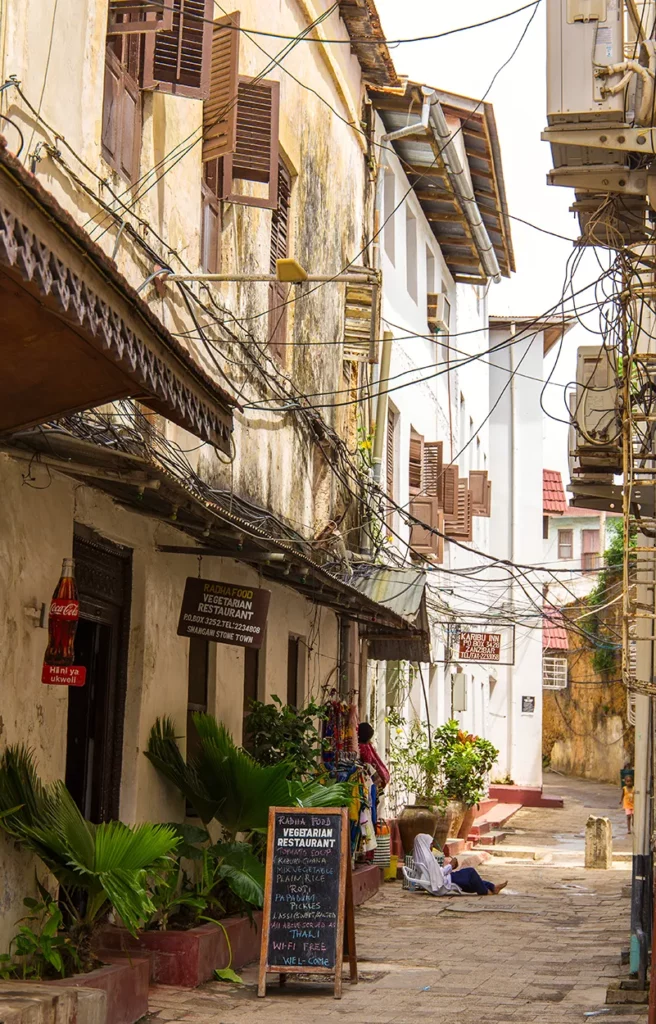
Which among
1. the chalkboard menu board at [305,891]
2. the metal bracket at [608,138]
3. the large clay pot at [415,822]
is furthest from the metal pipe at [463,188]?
the chalkboard menu board at [305,891]

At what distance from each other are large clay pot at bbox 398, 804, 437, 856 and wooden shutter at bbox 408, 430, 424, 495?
20.9 ft

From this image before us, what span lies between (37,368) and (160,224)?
456 cm

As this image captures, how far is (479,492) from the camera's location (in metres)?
28.4

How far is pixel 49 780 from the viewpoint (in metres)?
8.51

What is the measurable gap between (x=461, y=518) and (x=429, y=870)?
10.2m

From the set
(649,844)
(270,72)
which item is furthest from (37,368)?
(270,72)

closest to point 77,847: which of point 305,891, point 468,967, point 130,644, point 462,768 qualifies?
point 305,891

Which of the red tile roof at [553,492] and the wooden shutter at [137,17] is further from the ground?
the red tile roof at [553,492]

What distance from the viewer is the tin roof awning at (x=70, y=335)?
4672mm

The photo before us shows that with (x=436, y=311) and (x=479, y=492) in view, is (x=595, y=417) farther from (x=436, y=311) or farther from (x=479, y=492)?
(x=479, y=492)

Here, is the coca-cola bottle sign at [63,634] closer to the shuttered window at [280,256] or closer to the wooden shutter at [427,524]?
the shuttered window at [280,256]

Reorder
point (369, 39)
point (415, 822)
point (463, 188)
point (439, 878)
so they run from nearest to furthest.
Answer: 1. point (439, 878)
2. point (369, 39)
3. point (415, 822)
4. point (463, 188)

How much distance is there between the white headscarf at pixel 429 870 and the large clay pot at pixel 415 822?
2237mm

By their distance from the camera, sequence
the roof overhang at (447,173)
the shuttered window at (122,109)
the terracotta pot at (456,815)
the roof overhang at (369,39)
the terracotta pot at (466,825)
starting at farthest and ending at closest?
1. the terracotta pot at (466,825)
2. the terracotta pot at (456,815)
3. the roof overhang at (447,173)
4. the roof overhang at (369,39)
5. the shuttered window at (122,109)
